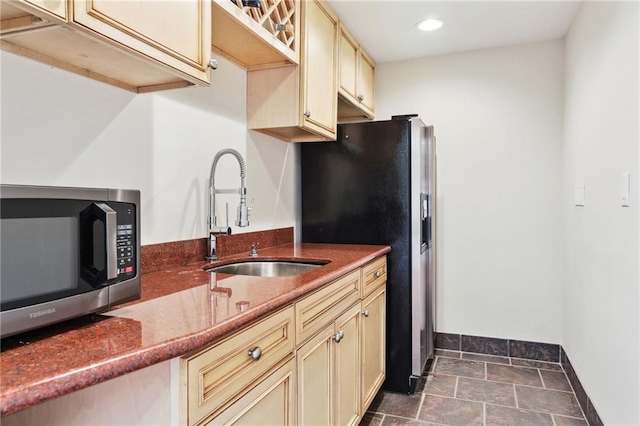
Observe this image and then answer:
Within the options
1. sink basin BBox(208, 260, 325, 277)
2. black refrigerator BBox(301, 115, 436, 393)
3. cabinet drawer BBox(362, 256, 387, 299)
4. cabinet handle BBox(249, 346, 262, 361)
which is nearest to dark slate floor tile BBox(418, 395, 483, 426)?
black refrigerator BBox(301, 115, 436, 393)

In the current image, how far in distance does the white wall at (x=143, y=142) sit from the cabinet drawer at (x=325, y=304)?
2.15 feet

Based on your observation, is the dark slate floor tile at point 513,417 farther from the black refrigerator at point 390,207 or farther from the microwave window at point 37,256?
the microwave window at point 37,256

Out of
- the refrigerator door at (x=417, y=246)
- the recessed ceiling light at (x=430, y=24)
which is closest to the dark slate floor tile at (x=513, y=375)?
the refrigerator door at (x=417, y=246)

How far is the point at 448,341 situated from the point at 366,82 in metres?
2.07

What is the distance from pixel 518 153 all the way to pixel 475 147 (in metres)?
0.30

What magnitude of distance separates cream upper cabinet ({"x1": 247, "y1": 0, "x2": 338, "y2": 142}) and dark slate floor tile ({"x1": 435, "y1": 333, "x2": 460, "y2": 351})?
1886 mm

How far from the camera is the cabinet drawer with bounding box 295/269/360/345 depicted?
4.54ft

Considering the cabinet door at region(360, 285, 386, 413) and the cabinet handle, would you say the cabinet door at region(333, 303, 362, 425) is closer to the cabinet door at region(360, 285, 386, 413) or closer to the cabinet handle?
the cabinet door at region(360, 285, 386, 413)

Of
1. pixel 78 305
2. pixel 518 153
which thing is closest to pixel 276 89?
pixel 78 305

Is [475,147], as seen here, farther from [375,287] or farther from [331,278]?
[331,278]

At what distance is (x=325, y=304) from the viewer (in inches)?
62.4

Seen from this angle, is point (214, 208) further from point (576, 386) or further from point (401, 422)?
point (576, 386)

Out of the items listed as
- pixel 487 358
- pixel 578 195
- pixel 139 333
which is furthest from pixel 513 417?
pixel 139 333

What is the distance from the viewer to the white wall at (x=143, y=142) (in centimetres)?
117
